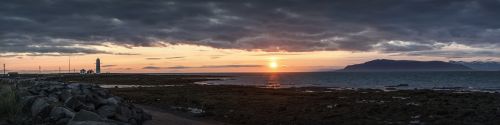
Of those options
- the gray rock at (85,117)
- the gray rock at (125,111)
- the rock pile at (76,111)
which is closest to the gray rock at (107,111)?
the rock pile at (76,111)

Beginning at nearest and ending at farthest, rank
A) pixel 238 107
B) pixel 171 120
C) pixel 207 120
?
pixel 171 120 < pixel 207 120 < pixel 238 107

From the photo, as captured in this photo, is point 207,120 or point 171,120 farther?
point 207,120

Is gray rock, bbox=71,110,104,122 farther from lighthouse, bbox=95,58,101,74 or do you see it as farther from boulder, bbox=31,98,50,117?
lighthouse, bbox=95,58,101,74

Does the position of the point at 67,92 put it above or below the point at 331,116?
above

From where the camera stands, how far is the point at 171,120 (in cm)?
2112

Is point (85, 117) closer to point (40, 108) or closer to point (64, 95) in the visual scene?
point (40, 108)

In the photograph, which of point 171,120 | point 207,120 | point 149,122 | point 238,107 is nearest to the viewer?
point 149,122

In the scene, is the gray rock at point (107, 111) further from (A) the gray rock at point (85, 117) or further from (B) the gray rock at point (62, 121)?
(A) the gray rock at point (85, 117)

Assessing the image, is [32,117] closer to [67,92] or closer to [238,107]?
[67,92]

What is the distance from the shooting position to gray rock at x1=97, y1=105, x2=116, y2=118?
630 inches

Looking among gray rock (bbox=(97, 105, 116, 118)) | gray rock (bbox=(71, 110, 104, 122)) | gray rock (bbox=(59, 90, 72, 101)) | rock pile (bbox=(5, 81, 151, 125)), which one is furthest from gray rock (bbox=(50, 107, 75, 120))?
gray rock (bbox=(59, 90, 72, 101))

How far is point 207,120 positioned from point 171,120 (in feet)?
7.27

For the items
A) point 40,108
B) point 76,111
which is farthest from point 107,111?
point 40,108

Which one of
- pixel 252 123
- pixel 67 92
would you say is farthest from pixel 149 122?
pixel 252 123
